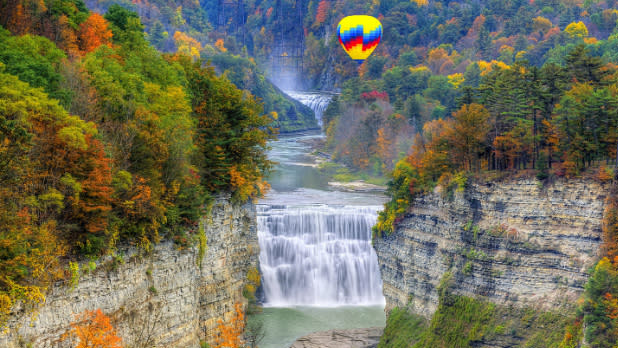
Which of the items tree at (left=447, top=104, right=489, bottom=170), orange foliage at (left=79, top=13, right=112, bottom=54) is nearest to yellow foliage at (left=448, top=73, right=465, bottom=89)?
tree at (left=447, top=104, right=489, bottom=170)

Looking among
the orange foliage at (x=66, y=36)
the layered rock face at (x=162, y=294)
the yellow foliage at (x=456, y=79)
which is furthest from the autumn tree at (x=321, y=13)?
the orange foliage at (x=66, y=36)

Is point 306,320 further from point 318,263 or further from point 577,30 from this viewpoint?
point 577,30

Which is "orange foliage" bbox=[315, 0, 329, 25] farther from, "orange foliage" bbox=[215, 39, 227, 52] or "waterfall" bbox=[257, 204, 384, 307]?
"waterfall" bbox=[257, 204, 384, 307]

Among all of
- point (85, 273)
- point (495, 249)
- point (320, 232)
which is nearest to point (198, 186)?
point (85, 273)

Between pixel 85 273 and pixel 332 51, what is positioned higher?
pixel 332 51

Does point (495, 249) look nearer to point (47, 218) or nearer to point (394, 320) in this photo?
point (394, 320)

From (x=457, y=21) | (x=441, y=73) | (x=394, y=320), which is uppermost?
(x=457, y=21)

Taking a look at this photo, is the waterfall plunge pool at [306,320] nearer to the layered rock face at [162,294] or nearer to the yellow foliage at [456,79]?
the layered rock face at [162,294]

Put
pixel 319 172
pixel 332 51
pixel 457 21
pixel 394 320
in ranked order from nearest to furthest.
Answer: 1. pixel 394 320
2. pixel 319 172
3. pixel 457 21
4. pixel 332 51
